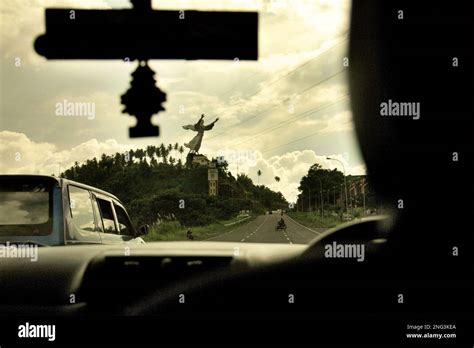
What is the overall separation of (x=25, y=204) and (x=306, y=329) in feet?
8.22

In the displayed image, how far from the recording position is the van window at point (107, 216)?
16.4 ft

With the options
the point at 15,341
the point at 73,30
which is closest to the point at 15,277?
the point at 15,341

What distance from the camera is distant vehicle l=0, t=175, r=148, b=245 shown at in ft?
11.4

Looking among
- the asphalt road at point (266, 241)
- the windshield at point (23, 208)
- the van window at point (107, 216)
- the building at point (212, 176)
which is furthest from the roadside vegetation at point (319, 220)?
the van window at point (107, 216)

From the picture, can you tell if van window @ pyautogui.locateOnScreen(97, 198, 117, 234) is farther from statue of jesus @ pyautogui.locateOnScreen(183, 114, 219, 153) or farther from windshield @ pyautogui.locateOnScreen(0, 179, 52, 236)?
statue of jesus @ pyautogui.locateOnScreen(183, 114, 219, 153)

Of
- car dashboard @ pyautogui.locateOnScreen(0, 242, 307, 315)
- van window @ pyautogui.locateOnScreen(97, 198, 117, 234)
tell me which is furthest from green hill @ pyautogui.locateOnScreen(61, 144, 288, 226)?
car dashboard @ pyautogui.locateOnScreen(0, 242, 307, 315)

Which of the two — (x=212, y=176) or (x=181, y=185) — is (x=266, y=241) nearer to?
(x=181, y=185)

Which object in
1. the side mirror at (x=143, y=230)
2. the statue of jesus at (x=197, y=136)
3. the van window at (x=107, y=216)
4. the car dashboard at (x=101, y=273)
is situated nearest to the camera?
the car dashboard at (x=101, y=273)

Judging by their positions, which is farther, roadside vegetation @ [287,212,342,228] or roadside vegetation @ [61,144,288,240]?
roadside vegetation @ [61,144,288,240]

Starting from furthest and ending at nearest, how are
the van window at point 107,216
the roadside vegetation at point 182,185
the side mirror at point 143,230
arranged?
the side mirror at point 143,230 → the van window at point 107,216 → the roadside vegetation at point 182,185

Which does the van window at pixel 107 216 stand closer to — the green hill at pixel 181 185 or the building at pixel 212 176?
the green hill at pixel 181 185

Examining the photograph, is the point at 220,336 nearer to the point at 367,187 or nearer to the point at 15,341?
the point at 15,341

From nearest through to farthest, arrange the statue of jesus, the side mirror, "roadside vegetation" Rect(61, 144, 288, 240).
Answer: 1. the statue of jesus
2. "roadside vegetation" Rect(61, 144, 288, 240)
3. the side mirror

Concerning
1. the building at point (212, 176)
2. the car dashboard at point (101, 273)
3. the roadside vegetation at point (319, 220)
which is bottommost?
the car dashboard at point (101, 273)
